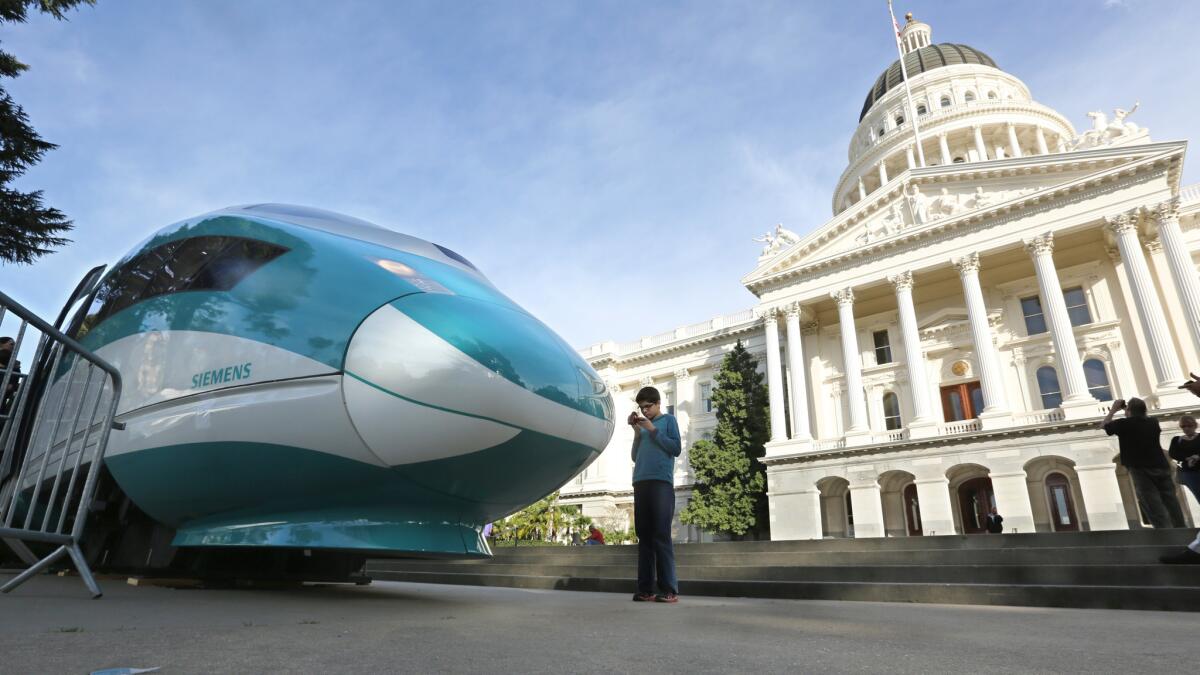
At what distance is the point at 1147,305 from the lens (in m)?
21.3

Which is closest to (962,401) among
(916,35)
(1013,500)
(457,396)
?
(1013,500)

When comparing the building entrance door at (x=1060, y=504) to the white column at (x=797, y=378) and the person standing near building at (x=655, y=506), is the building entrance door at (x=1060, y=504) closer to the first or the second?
the white column at (x=797, y=378)

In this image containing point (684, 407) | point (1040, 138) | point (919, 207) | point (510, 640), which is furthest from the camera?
point (1040, 138)

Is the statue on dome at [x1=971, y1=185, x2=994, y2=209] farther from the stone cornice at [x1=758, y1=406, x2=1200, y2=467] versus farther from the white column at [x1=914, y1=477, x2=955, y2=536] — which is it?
the white column at [x1=914, y1=477, x2=955, y2=536]

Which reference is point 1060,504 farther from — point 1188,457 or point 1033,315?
point 1188,457

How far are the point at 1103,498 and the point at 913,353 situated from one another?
7.74m

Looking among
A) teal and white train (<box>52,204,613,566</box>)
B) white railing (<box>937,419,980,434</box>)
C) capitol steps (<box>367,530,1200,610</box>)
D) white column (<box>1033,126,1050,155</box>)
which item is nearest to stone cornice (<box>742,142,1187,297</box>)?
white railing (<box>937,419,980,434</box>)

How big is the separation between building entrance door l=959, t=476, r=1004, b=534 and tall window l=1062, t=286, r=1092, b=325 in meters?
7.17

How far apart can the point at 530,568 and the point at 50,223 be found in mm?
10734

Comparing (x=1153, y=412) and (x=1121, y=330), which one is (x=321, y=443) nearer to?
(x=1153, y=412)

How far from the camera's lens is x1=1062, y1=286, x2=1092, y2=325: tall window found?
25.1 m

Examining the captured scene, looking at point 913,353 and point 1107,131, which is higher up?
point 1107,131

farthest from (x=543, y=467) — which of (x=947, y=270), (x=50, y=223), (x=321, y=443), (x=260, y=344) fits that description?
(x=947, y=270)

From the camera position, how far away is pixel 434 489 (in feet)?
10.8
